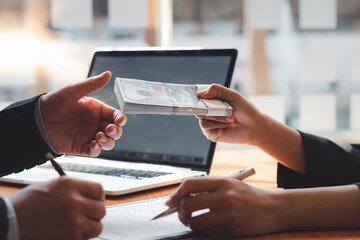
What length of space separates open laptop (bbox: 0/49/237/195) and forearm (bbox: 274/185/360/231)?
13.6 inches

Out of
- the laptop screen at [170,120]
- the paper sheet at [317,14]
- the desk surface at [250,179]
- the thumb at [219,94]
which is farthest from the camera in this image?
the paper sheet at [317,14]

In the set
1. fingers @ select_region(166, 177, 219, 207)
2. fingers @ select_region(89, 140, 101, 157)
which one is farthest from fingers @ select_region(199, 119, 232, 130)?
fingers @ select_region(166, 177, 219, 207)

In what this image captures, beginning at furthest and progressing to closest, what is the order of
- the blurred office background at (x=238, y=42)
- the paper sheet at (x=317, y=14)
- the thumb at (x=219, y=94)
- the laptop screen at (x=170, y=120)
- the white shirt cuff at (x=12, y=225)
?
the paper sheet at (x=317, y=14)
the blurred office background at (x=238, y=42)
the laptop screen at (x=170, y=120)
the thumb at (x=219, y=94)
the white shirt cuff at (x=12, y=225)

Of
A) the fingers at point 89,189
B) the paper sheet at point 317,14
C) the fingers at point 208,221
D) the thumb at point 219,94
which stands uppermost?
the paper sheet at point 317,14

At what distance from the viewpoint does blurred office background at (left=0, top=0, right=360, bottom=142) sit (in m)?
2.08

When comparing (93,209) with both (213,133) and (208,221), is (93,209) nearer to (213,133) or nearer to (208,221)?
(208,221)

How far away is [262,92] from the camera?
2264 millimetres

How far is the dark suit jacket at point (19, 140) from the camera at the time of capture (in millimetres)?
968

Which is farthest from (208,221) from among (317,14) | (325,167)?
(317,14)

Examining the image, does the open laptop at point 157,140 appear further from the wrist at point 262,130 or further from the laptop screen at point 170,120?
the wrist at point 262,130

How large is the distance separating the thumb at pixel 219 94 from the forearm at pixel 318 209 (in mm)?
282

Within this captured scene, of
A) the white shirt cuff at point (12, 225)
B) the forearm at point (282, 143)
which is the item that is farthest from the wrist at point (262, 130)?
the white shirt cuff at point (12, 225)

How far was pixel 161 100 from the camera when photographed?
0.79m

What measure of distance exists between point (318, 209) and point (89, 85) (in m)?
0.55
